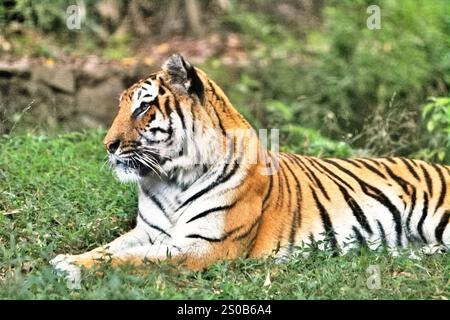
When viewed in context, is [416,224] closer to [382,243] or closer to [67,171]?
[382,243]

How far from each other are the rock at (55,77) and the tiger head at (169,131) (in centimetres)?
479

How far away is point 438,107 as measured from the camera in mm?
8359

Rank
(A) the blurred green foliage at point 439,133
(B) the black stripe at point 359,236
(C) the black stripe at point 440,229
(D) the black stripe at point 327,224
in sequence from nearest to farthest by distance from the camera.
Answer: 1. (D) the black stripe at point 327,224
2. (B) the black stripe at point 359,236
3. (C) the black stripe at point 440,229
4. (A) the blurred green foliage at point 439,133

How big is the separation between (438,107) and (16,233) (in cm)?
436

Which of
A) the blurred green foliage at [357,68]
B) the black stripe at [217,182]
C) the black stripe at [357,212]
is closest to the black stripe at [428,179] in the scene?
the black stripe at [357,212]

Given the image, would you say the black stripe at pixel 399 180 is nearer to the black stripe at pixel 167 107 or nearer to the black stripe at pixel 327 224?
the black stripe at pixel 327 224

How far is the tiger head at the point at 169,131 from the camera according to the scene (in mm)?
5484

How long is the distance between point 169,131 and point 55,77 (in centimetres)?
503

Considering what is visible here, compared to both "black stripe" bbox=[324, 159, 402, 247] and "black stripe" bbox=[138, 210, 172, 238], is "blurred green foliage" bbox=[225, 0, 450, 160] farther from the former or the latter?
"black stripe" bbox=[138, 210, 172, 238]

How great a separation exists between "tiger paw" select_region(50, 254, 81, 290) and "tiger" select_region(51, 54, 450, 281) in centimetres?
1

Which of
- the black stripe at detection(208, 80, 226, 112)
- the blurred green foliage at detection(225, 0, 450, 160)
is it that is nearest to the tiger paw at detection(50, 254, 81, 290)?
the black stripe at detection(208, 80, 226, 112)

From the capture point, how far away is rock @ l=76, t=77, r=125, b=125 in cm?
1022

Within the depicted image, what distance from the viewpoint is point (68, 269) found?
5016mm

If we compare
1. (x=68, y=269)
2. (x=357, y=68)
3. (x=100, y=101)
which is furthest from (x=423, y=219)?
(x=100, y=101)
